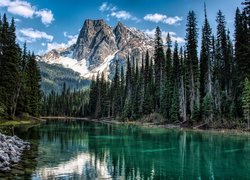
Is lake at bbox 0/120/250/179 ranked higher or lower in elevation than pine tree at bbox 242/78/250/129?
lower

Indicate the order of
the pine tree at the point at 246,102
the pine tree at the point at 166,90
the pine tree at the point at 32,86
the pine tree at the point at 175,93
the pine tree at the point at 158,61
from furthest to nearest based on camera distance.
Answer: the pine tree at the point at 158,61
the pine tree at the point at 32,86
the pine tree at the point at 166,90
the pine tree at the point at 175,93
the pine tree at the point at 246,102

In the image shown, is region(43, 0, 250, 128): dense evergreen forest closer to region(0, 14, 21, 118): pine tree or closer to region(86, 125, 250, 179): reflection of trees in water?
region(86, 125, 250, 179): reflection of trees in water

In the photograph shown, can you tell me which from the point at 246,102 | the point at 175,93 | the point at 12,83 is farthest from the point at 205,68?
the point at 12,83

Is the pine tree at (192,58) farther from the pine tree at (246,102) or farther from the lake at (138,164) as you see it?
the lake at (138,164)

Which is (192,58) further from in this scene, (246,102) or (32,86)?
(32,86)

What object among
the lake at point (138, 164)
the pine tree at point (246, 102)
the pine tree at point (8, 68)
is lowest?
the lake at point (138, 164)

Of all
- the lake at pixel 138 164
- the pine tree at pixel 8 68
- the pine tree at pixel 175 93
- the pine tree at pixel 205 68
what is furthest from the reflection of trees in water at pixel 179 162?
the pine tree at pixel 175 93

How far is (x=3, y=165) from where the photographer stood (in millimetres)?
18812

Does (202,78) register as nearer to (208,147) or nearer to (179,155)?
(208,147)

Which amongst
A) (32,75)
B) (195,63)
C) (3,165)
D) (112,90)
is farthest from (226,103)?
(112,90)

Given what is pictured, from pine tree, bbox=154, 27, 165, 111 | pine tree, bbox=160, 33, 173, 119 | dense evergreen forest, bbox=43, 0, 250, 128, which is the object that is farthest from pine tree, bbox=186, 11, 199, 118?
pine tree, bbox=154, 27, 165, 111

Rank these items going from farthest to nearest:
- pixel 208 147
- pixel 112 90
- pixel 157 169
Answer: pixel 112 90
pixel 208 147
pixel 157 169

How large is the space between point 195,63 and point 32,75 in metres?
44.2

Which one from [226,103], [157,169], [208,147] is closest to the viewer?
[157,169]
